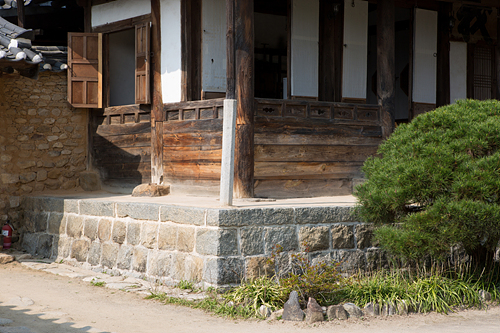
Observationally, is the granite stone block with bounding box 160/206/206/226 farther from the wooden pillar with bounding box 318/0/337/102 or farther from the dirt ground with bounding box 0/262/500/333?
the wooden pillar with bounding box 318/0/337/102

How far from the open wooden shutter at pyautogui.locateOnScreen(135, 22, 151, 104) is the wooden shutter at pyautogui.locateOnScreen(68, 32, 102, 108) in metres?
1.00

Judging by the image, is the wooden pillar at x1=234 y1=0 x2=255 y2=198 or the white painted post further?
the wooden pillar at x1=234 y1=0 x2=255 y2=198

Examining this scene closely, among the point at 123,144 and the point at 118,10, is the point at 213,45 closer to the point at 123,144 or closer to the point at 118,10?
the point at 118,10

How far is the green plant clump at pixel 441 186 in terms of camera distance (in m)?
5.35

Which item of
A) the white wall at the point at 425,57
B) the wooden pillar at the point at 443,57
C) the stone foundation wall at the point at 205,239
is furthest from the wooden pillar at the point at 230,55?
the wooden pillar at the point at 443,57

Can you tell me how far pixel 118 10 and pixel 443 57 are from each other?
597 cm

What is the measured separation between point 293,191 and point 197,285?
2794 mm

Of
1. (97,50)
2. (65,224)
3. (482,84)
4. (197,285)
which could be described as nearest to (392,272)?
(197,285)

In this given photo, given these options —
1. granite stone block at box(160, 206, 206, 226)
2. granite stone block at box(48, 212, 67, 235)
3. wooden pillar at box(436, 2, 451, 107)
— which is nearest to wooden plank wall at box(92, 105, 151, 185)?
granite stone block at box(48, 212, 67, 235)

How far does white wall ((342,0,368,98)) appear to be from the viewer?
892cm

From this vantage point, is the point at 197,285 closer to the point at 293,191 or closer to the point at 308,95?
the point at 293,191

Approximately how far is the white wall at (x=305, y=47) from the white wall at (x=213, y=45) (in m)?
1.14

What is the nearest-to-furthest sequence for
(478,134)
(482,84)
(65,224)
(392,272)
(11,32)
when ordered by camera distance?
(478,134), (392,272), (11,32), (65,224), (482,84)

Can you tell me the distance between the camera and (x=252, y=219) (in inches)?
232
